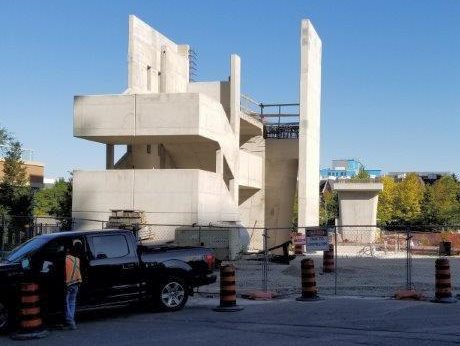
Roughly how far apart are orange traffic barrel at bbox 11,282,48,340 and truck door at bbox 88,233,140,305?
60.5 inches

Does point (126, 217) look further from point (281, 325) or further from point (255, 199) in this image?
point (281, 325)

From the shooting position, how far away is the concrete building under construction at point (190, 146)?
33.1m

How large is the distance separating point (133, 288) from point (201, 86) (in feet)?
99.6

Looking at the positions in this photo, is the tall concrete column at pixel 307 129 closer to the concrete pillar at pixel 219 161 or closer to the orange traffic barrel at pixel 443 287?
the concrete pillar at pixel 219 161

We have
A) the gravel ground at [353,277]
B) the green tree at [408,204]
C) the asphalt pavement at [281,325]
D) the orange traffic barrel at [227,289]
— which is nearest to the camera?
the asphalt pavement at [281,325]

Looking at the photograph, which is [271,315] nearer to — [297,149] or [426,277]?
[426,277]

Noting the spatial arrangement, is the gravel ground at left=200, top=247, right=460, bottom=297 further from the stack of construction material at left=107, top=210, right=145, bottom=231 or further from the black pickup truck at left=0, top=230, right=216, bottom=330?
the stack of construction material at left=107, top=210, right=145, bottom=231

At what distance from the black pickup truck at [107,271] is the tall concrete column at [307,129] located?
2683cm

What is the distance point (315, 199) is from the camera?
1768 inches

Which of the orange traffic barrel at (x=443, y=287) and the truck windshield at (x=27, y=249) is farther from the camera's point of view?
the orange traffic barrel at (x=443, y=287)

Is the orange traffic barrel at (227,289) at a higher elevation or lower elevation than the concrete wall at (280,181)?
lower

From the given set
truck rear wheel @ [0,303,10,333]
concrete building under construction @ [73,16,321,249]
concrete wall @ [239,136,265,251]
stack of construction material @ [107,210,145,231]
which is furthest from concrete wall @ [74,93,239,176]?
truck rear wheel @ [0,303,10,333]

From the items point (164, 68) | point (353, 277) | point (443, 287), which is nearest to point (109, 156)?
point (164, 68)

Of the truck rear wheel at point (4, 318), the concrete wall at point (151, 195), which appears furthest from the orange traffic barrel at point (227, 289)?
the concrete wall at point (151, 195)
